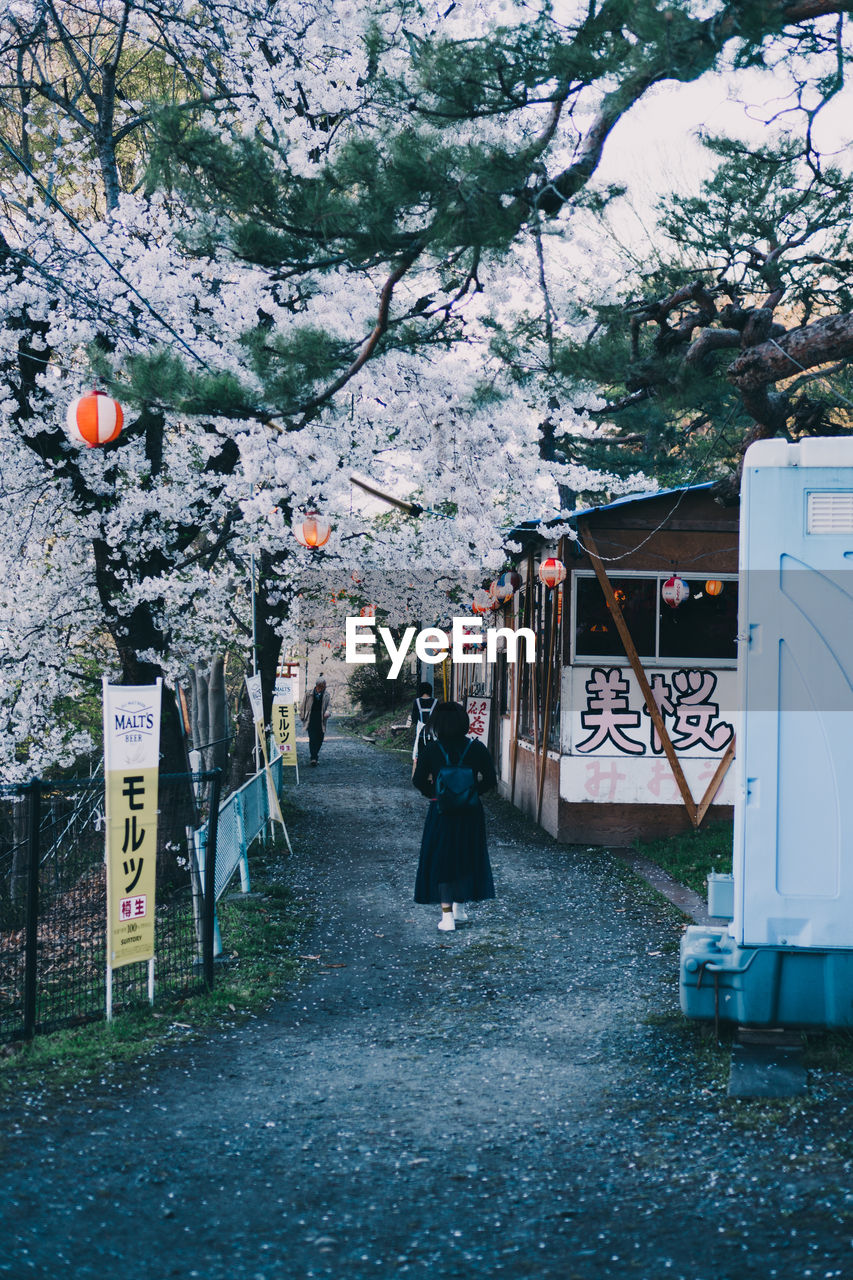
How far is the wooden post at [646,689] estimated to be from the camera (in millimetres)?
13523

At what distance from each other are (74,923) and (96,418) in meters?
3.51

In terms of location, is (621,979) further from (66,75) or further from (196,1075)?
(66,75)

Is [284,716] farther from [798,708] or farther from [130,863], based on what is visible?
[798,708]

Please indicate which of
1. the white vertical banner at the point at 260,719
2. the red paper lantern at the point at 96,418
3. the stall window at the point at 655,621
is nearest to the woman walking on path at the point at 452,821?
the red paper lantern at the point at 96,418

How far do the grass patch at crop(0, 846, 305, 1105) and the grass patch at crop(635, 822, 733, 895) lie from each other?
3.93 meters

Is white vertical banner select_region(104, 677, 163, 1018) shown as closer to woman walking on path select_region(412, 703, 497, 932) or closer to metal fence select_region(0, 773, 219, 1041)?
metal fence select_region(0, 773, 219, 1041)

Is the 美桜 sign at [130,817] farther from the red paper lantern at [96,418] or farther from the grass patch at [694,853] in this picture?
the grass patch at [694,853]

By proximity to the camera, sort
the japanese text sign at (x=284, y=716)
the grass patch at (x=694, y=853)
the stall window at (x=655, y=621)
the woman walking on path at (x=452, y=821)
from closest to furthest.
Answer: the woman walking on path at (x=452, y=821), the grass patch at (x=694, y=853), the stall window at (x=655, y=621), the japanese text sign at (x=284, y=716)

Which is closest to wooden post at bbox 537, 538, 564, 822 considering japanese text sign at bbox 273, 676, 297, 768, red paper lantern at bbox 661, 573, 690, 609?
red paper lantern at bbox 661, 573, 690, 609

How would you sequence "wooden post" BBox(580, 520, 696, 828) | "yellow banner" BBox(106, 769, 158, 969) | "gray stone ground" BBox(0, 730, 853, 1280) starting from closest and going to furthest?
"gray stone ground" BBox(0, 730, 853, 1280) → "yellow banner" BBox(106, 769, 158, 969) → "wooden post" BBox(580, 520, 696, 828)

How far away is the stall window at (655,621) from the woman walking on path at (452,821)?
5002 millimetres

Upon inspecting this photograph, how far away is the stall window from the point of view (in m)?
13.9

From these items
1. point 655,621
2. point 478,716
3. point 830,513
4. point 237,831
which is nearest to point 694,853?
point 655,621

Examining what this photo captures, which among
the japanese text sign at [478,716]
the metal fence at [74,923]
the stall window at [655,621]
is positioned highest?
the stall window at [655,621]
